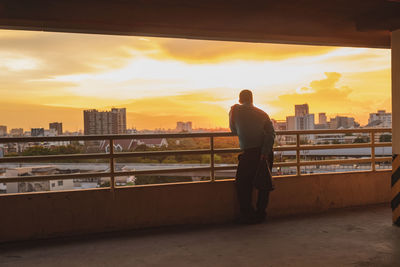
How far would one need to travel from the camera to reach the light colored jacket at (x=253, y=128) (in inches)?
252

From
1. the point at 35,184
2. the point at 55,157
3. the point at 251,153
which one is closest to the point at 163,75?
the point at 251,153

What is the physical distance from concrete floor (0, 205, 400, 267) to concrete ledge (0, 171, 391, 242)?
0.24 m

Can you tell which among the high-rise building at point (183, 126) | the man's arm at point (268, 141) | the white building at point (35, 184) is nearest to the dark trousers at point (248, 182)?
the man's arm at point (268, 141)

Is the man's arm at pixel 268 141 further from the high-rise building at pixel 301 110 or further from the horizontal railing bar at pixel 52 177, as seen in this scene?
the high-rise building at pixel 301 110

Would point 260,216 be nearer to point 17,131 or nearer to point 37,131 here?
point 37,131

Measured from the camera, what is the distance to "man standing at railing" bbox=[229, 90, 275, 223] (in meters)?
6.39

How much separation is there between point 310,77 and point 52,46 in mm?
6325

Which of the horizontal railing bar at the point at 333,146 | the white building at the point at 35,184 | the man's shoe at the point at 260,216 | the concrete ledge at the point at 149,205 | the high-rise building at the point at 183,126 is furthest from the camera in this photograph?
the high-rise building at the point at 183,126

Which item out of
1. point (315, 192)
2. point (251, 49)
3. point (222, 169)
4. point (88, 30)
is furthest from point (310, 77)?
point (88, 30)

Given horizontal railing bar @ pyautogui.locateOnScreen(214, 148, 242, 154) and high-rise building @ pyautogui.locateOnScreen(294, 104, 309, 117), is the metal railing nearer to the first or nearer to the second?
horizontal railing bar @ pyautogui.locateOnScreen(214, 148, 242, 154)

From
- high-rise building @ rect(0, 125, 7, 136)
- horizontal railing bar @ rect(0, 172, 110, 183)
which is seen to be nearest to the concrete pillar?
horizontal railing bar @ rect(0, 172, 110, 183)

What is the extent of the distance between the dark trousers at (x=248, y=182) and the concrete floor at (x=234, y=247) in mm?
324

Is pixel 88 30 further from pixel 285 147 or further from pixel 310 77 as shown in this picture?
pixel 310 77

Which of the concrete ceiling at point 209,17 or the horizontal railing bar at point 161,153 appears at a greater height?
the concrete ceiling at point 209,17
